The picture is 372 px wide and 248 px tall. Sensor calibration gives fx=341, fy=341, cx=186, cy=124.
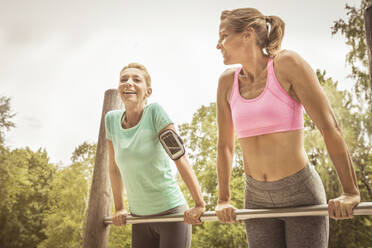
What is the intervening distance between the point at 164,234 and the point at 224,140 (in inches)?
21.5

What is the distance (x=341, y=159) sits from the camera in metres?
1.21

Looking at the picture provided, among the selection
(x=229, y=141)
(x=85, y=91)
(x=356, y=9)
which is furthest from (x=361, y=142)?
(x=85, y=91)

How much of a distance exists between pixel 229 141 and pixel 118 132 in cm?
68

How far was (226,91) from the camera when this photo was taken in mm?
1562

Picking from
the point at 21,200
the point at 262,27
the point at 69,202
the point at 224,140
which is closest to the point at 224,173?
the point at 224,140

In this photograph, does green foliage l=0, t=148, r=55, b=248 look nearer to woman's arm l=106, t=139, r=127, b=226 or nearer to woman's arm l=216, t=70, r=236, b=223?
woman's arm l=106, t=139, r=127, b=226

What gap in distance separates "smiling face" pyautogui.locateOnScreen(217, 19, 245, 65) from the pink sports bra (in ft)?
0.52

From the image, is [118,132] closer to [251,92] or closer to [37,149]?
[251,92]

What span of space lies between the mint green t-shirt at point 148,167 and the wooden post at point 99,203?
0.49 m

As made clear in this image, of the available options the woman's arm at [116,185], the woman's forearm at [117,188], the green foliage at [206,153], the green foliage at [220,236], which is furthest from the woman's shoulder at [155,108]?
the green foliage at [220,236]

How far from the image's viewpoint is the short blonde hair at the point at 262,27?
1.45 meters

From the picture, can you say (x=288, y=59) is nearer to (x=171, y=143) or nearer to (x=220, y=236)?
(x=171, y=143)

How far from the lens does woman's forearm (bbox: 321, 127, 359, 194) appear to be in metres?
1.20

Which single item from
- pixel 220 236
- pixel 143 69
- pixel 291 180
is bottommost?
pixel 220 236
